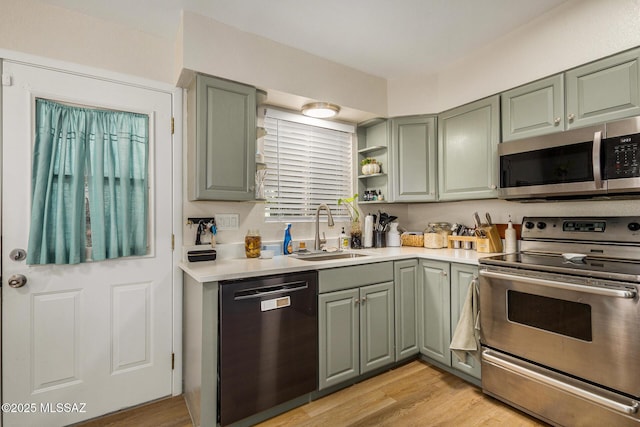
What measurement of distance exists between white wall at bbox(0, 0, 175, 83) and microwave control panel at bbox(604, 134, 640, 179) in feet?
9.09

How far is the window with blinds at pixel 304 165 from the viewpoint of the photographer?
2.67 metres

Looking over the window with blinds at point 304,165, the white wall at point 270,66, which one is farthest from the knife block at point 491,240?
the white wall at point 270,66

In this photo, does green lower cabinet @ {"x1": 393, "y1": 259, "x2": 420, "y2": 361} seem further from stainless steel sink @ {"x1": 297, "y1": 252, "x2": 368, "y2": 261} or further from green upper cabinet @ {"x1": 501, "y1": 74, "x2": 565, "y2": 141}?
green upper cabinet @ {"x1": 501, "y1": 74, "x2": 565, "y2": 141}

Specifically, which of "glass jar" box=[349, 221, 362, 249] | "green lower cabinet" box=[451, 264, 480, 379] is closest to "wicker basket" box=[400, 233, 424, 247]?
"glass jar" box=[349, 221, 362, 249]

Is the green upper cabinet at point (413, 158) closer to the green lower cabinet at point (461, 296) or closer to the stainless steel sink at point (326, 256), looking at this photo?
the stainless steel sink at point (326, 256)

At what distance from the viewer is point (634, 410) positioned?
1426mm

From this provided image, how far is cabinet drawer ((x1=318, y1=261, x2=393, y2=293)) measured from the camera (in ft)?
6.73

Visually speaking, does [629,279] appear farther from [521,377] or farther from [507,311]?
[521,377]

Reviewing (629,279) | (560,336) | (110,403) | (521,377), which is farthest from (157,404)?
(629,279)

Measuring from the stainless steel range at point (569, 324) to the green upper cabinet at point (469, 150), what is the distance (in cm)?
57

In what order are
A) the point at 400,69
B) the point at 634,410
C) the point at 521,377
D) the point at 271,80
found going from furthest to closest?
the point at 400,69 < the point at 271,80 < the point at 521,377 < the point at 634,410

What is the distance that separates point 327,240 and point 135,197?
1589 mm

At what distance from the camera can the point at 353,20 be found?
2084mm

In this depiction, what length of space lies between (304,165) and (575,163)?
1966 mm
